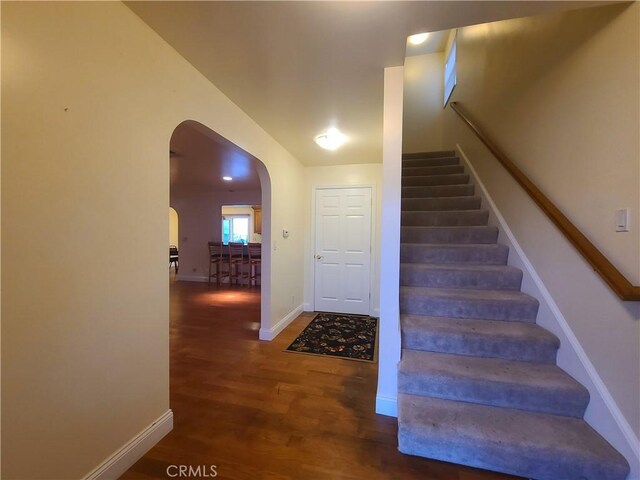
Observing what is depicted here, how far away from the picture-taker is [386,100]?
5.79 ft

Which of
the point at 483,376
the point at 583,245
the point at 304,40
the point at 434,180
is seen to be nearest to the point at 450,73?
the point at 434,180

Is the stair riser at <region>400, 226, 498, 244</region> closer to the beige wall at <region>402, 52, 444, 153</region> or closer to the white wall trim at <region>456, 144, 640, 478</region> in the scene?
the white wall trim at <region>456, 144, 640, 478</region>

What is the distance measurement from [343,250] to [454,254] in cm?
182

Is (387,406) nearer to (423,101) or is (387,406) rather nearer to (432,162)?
(432,162)

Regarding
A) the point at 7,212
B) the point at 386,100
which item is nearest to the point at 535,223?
the point at 386,100

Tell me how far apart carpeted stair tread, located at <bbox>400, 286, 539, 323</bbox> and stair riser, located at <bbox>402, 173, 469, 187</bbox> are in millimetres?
1791

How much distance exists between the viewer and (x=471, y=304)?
2.02 metres

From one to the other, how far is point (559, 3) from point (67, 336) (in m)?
2.73

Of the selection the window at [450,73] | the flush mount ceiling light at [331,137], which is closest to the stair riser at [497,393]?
the flush mount ceiling light at [331,137]

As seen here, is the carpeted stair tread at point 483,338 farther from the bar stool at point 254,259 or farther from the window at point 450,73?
the bar stool at point 254,259

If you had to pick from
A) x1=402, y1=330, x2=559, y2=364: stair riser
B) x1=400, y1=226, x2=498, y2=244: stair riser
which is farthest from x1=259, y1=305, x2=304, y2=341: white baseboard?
x1=400, y1=226, x2=498, y2=244: stair riser

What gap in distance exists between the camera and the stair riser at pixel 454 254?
7.95ft

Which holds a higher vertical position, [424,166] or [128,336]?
[424,166]

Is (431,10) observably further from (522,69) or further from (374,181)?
(374,181)
